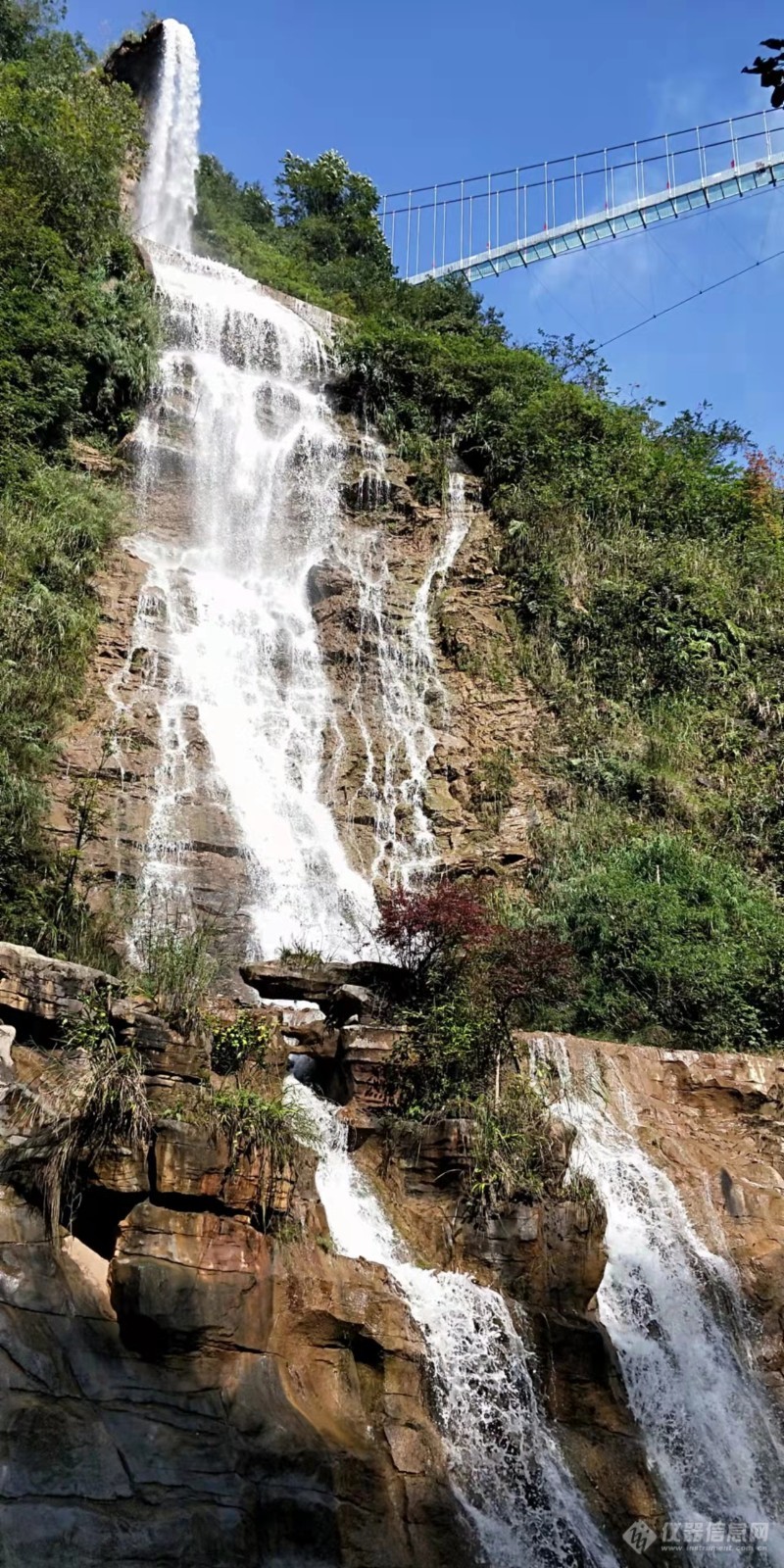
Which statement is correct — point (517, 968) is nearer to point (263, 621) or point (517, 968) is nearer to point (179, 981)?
point (179, 981)

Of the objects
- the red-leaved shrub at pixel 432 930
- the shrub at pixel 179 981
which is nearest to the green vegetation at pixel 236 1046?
the shrub at pixel 179 981

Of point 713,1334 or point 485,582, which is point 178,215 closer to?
point 485,582

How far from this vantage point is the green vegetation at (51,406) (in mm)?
13055

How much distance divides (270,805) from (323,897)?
1.90 metres

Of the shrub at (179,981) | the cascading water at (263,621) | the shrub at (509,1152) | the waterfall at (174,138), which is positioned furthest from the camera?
the waterfall at (174,138)

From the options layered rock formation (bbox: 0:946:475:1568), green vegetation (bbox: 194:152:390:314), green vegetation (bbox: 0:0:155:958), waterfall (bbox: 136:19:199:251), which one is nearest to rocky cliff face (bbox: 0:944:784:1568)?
layered rock formation (bbox: 0:946:475:1568)

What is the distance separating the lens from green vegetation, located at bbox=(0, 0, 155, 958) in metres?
13.1

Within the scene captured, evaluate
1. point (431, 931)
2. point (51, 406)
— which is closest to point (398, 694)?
point (51, 406)

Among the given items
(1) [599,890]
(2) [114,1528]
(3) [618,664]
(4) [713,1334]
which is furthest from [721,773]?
(2) [114,1528]

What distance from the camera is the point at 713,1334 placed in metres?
9.25

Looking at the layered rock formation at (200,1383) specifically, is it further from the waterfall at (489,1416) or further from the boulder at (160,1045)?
the waterfall at (489,1416)

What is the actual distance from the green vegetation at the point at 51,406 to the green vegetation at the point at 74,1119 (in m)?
3.72

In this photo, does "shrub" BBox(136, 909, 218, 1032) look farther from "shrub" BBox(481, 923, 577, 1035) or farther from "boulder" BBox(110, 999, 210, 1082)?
"shrub" BBox(481, 923, 577, 1035)

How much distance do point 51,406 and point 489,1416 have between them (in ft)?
58.2
